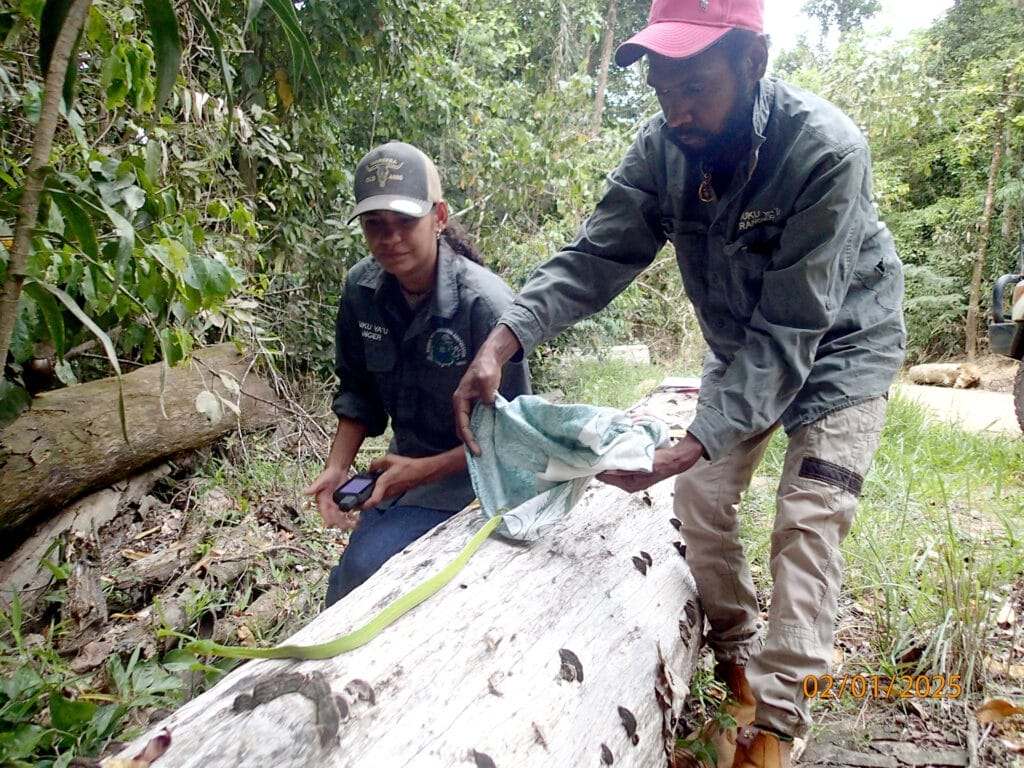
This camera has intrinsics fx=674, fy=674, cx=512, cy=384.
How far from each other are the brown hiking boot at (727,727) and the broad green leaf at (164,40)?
A: 1.97 metres

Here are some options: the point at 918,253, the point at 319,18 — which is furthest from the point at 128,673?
the point at 918,253

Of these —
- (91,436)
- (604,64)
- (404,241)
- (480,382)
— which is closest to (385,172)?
(404,241)

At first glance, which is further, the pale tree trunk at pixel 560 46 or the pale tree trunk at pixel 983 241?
the pale tree trunk at pixel 983 241

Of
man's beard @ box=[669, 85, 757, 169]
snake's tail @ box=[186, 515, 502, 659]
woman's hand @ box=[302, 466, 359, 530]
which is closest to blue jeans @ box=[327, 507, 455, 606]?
woman's hand @ box=[302, 466, 359, 530]

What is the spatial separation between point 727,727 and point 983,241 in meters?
11.1

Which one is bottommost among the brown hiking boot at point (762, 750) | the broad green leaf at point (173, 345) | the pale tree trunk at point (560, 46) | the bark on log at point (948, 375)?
the bark on log at point (948, 375)

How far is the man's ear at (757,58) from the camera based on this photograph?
174 cm

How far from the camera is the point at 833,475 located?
72.4 inches

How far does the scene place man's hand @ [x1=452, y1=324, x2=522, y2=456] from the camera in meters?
1.90

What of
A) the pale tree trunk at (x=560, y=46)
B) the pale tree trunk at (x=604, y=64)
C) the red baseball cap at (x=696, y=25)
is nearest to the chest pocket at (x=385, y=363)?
the red baseball cap at (x=696, y=25)

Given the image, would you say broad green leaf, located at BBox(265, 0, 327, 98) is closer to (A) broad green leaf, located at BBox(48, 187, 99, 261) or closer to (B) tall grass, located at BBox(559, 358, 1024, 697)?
(A) broad green leaf, located at BBox(48, 187, 99, 261)

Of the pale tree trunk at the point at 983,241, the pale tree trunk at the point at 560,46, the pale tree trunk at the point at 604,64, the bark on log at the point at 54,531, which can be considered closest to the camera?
the bark on log at the point at 54,531

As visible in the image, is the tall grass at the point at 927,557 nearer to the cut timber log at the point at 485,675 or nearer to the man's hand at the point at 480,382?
the cut timber log at the point at 485,675
